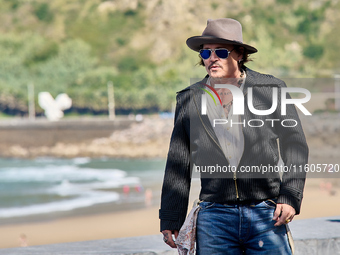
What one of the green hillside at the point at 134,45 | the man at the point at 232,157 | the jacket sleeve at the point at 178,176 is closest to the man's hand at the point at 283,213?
the man at the point at 232,157

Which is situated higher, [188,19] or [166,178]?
[188,19]

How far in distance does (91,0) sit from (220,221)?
116 m

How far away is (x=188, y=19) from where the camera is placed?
105 metres

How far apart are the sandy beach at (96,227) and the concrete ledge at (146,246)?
46.1ft

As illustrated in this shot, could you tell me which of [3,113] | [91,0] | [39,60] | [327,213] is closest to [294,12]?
[91,0]

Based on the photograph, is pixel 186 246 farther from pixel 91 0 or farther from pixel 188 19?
pixel 91 0

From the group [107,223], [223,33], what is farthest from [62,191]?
[223,33]

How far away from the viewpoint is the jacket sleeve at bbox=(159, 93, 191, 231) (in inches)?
104

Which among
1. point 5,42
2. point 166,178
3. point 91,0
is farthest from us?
point 91,0

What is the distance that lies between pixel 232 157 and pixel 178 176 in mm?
291

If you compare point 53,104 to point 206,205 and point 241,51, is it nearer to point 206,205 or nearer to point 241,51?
point 241,51

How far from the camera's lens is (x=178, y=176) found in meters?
2.66

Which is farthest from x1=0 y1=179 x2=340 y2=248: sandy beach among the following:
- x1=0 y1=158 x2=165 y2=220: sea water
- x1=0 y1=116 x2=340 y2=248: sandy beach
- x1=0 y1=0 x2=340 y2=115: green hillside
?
x1=0 y1=0 x2=340 y2=115: green hillside

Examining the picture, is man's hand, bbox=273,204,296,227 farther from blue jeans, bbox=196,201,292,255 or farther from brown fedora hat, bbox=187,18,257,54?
brown fedora hat, bbox=187,18,257,54
